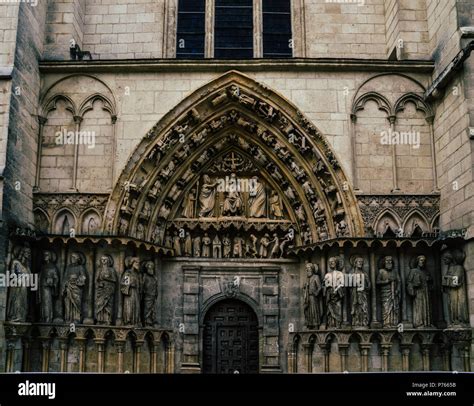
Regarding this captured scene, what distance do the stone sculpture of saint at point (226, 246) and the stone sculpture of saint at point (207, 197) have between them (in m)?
0.51

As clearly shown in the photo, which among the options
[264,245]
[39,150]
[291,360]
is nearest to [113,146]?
[39,150]

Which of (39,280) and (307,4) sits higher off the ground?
(307,4)

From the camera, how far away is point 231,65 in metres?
11.0

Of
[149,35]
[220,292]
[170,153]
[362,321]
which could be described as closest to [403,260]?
[362,321]

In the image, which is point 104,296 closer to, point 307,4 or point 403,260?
point 403,260

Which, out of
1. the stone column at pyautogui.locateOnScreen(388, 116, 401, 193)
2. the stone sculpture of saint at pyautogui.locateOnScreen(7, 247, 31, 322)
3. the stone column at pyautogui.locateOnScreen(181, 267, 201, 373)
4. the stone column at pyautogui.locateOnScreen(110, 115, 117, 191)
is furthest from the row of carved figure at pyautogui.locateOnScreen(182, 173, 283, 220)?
the stone sculpture of saint at pyautogui.locateOnScreen(7, 247, 31, 322)

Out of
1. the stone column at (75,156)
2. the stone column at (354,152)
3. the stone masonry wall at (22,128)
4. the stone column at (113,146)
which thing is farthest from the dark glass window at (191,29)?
the stone column at (354,152)

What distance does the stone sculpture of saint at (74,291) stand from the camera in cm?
999

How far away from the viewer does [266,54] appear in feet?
40.4

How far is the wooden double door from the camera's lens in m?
10.9

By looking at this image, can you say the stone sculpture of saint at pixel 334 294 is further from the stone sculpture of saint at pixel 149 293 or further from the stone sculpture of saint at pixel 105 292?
the stone sculpture of saint at pixel 105 292

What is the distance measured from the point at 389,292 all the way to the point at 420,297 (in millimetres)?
486

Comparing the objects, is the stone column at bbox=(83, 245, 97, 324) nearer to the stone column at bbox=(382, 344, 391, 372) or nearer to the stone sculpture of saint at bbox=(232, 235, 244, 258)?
the stone sculpture of saint at bbox=(232, 235, 244, 258)

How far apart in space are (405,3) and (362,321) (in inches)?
227
